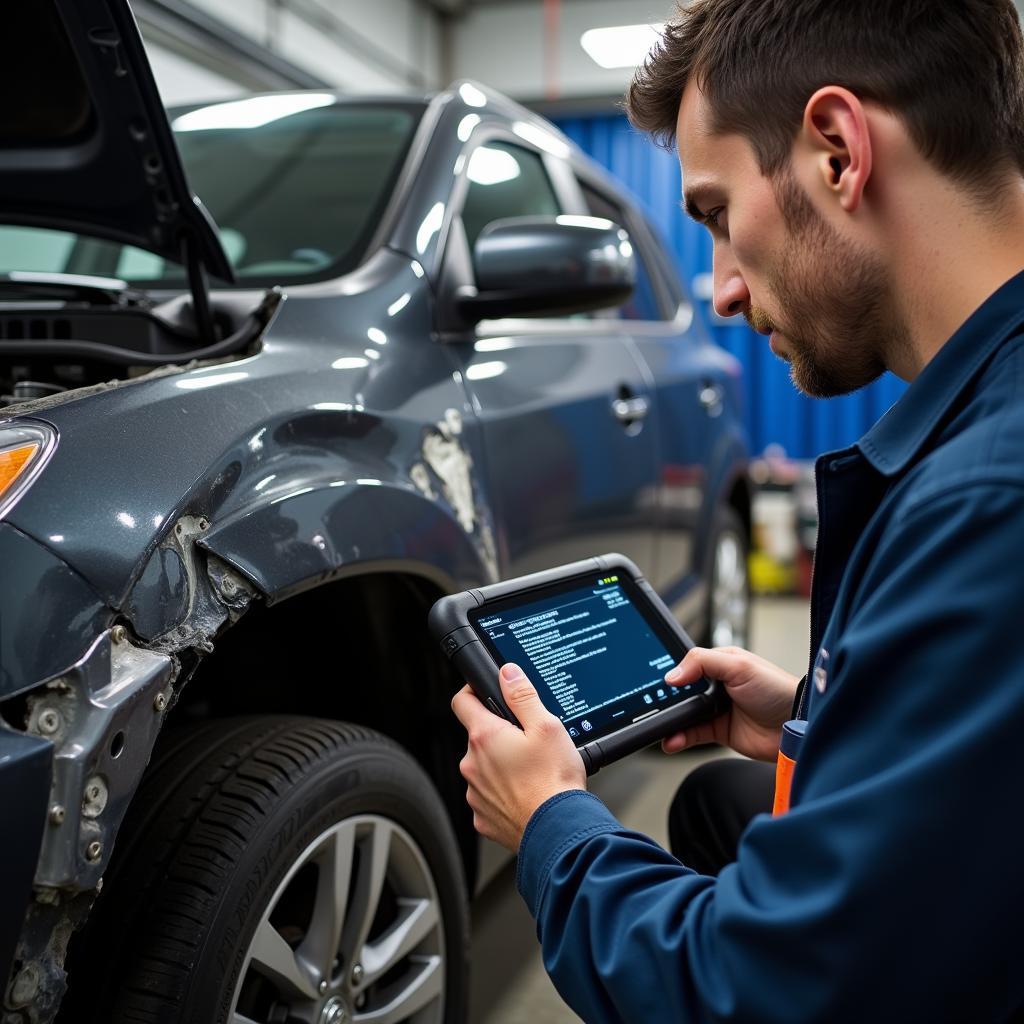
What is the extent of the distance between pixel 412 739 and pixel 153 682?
0.63m

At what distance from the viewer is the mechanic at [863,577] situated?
0.60 m

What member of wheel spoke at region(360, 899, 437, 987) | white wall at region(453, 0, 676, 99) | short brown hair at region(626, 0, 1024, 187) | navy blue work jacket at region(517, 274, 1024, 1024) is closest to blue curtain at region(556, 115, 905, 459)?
white wall at region(453, 0, 676, 99)

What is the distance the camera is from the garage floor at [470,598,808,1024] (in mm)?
1765

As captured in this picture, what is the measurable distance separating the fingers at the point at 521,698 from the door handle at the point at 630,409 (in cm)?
116

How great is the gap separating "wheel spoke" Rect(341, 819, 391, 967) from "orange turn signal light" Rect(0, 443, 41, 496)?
548 mm

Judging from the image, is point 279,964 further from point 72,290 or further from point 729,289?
point 72,290

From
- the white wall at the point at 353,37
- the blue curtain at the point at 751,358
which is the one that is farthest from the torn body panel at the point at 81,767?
the blue curtain at the point at 751,358

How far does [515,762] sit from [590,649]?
0.28 metres

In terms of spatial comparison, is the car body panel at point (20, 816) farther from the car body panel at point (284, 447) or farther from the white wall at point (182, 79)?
the white wall at point (182, 79)

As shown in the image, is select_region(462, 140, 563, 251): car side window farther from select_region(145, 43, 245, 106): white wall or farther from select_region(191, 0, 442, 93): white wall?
select_region(191, 0, 442, 93): white wall

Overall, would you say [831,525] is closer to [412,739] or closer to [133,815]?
[133,815]

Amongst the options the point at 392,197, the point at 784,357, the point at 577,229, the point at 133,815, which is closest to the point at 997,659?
the point at 784,357

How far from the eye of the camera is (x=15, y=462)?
0.90 metres

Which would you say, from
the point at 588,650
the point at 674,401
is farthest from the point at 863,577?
the point at 674,401
